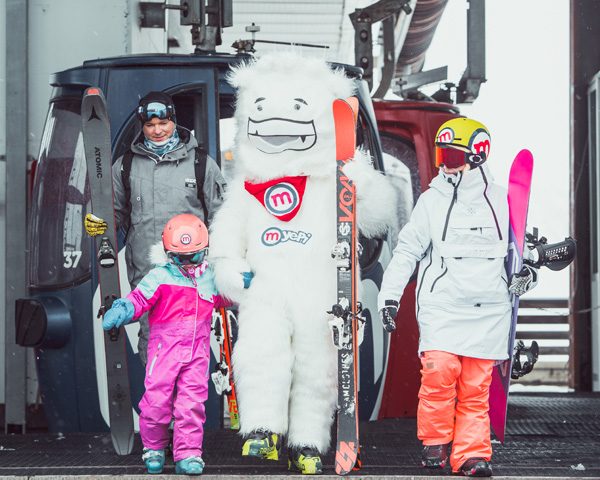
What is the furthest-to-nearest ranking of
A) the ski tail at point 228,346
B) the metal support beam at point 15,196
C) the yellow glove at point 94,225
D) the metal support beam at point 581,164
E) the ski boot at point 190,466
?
the metal support beam at point 581,164
the metal support beam at point 15,196
the ski tail at point 228,346
the yellow glove at point 94,225
the ski boot at point 190,466

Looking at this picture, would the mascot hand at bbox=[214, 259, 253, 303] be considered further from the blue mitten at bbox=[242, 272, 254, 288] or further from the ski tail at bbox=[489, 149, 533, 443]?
the ski tail at bbox=[489, 149, 533, 443]

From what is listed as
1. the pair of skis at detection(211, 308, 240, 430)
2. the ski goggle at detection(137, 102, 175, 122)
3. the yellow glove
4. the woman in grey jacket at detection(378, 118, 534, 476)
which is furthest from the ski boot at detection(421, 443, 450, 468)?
the ski goggle at detection(137, 102, 175, 122)

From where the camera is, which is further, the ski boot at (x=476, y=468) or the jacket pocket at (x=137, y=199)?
the jacket pocket at (x=137, y=199)

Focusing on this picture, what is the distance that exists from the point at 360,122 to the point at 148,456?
8.49 ft

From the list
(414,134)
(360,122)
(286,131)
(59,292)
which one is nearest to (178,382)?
(286,131)

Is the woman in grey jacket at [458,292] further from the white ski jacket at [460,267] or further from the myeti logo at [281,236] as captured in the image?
the myeti logo at [281,236]

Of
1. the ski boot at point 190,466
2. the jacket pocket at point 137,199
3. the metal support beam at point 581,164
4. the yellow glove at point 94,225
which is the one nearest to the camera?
the ski boot at point 190,466

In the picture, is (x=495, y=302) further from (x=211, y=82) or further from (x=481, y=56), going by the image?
(x=481, y=56)

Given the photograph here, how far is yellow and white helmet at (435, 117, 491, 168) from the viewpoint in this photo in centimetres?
550

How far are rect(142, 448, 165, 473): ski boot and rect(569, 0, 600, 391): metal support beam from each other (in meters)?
5.86

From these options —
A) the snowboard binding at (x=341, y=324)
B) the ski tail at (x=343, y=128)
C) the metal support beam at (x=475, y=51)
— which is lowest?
the snowboard binding at (x=341, y=324)

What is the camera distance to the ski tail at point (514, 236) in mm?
5504

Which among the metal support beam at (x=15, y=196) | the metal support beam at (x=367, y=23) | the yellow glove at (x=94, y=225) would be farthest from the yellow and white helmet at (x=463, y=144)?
the metal support beam at (x=367, y=23)

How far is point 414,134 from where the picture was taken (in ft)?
30.5
